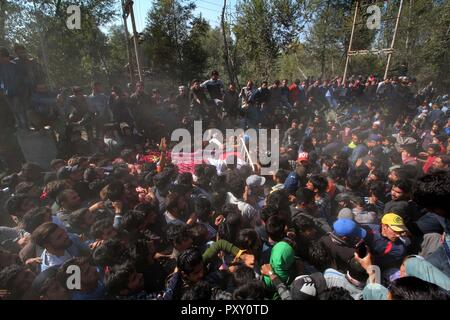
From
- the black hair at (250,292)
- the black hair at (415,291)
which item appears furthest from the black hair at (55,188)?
the black hair at (415,291)

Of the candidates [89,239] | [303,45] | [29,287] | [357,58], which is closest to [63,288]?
[29,287]

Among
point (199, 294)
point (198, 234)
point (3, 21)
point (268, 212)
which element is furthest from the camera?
point (3, 21)

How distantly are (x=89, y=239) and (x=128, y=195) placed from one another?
2.14 feet

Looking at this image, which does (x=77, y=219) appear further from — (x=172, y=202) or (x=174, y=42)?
(x=174, y=42)

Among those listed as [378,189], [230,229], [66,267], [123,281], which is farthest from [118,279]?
Result: [378,189]

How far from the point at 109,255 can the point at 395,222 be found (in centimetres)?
263

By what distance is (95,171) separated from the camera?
4.48 meters

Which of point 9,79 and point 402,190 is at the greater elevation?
point 9,79

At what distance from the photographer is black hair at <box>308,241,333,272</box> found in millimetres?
2771

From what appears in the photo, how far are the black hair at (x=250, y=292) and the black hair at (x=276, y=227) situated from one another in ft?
2.69

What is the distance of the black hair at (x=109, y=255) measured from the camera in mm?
2629

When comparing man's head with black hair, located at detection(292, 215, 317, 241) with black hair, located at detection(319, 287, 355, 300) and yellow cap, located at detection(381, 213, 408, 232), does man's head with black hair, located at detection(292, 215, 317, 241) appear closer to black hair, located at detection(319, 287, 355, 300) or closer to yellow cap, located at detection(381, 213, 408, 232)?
yellow cap, located at detection(381, 213, 408, 232)

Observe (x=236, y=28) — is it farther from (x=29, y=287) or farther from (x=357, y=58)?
(x=29, y=287)

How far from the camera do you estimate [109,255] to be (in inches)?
104
